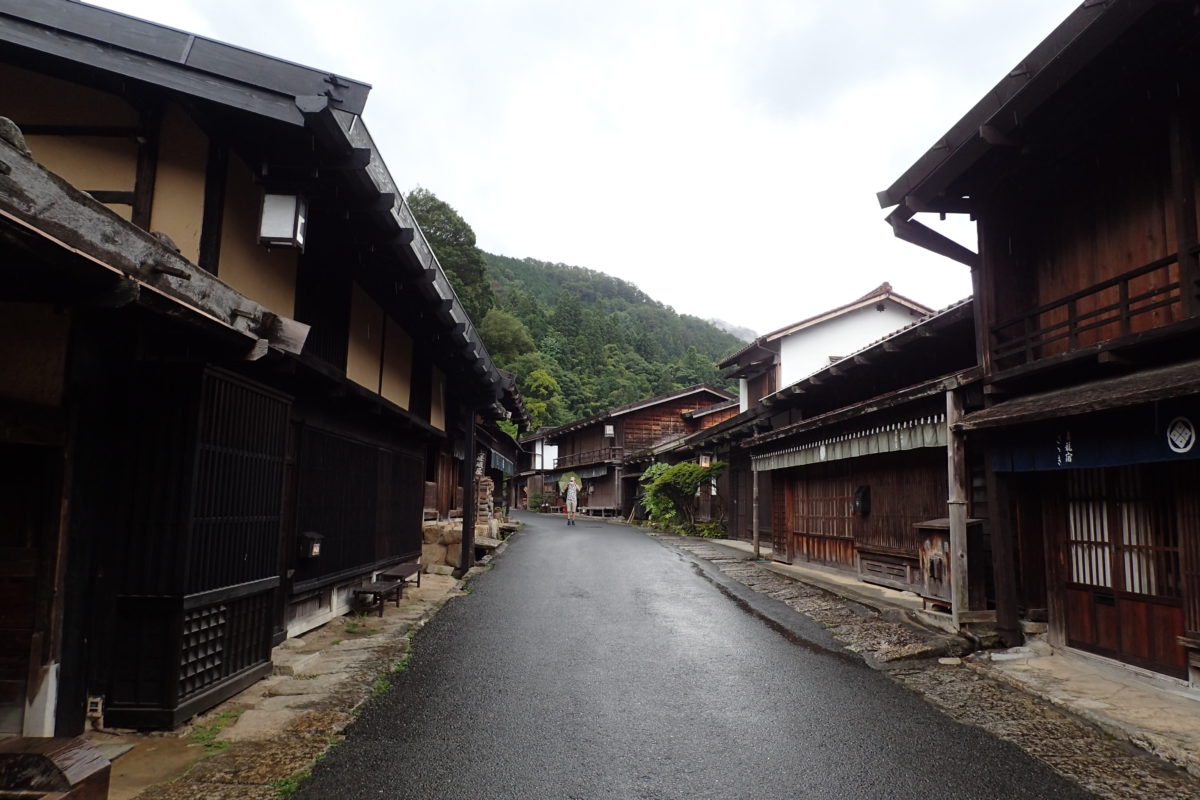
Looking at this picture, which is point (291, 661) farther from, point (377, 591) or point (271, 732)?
point (377, 591)

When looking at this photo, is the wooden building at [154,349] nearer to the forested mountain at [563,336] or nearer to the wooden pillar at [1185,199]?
the wooden pillar at [1185,199]

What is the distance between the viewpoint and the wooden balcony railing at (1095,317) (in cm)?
725

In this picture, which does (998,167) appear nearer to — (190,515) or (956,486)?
(956,486)

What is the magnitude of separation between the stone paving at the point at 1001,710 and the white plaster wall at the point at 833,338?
15.0m

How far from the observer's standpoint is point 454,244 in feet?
150

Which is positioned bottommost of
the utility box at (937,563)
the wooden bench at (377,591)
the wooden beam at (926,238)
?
the wooden bench at (377,591)

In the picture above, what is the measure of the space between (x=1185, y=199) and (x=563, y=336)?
70654mm

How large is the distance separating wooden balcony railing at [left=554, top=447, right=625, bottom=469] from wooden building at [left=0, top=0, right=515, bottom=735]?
36648 mm

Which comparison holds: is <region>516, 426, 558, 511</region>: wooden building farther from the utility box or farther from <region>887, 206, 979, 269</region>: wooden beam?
<region>887, 206, 979, 269</region>: wooden beam

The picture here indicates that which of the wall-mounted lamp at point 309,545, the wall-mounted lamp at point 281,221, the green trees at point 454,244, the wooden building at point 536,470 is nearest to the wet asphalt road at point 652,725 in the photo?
the wall-mounted lamp at point 309,545

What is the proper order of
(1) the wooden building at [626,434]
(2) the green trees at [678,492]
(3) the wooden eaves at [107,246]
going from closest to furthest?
(3) the wooden eaves at [107,246], (2) the green trees at [678,492], (1) the wooden building at [626,434]

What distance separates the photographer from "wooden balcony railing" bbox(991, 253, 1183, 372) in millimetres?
7252

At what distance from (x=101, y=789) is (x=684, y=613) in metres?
9.28

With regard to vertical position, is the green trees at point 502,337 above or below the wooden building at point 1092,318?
above
